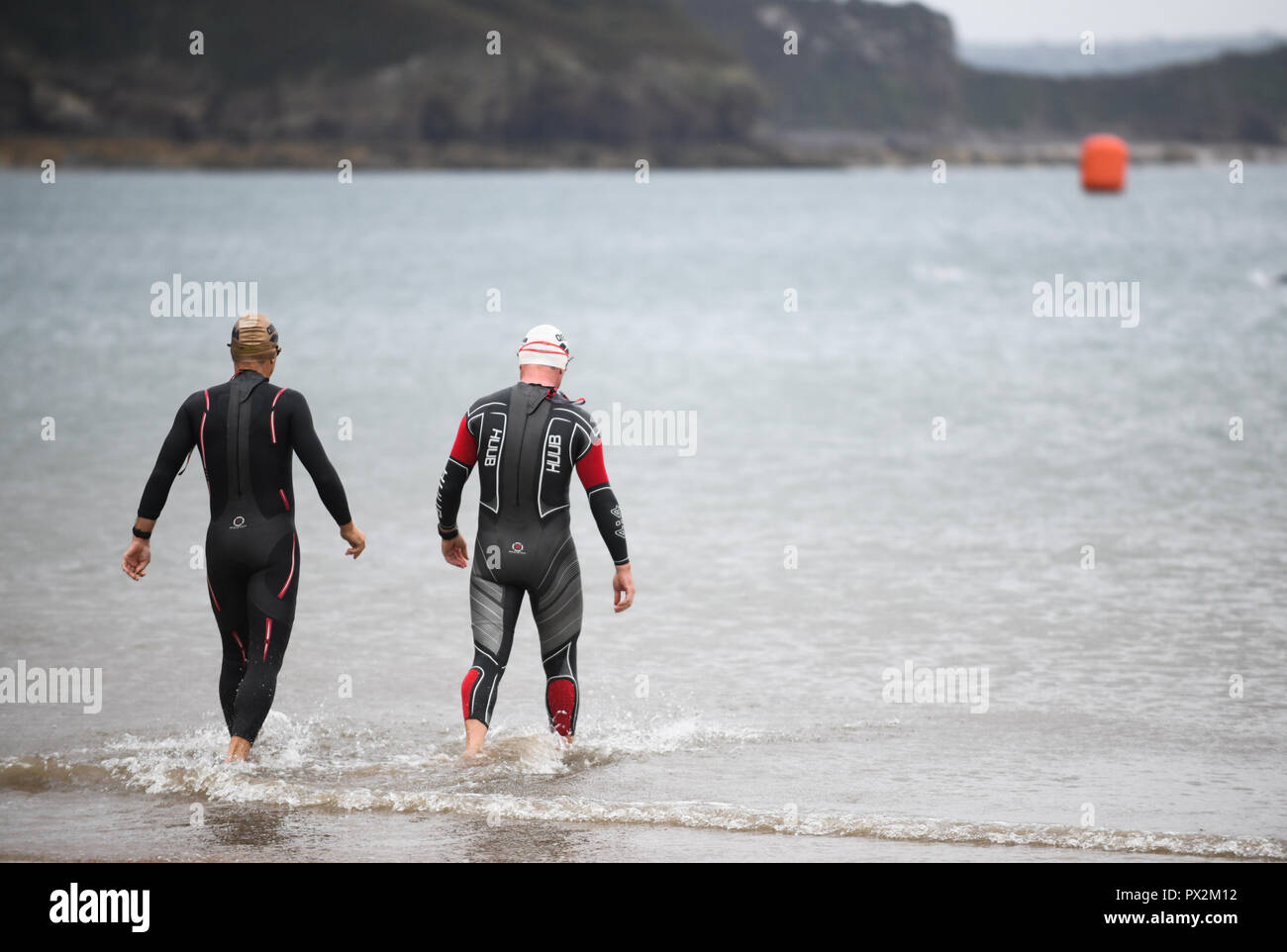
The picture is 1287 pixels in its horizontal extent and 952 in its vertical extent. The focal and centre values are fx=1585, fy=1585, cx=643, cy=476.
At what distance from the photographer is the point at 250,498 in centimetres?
684

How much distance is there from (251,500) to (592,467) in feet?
4.86

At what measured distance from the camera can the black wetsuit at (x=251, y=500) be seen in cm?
677

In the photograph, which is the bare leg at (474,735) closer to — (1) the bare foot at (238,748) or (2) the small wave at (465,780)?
(2) the small wave at (465,780)

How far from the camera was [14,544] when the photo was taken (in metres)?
12.2

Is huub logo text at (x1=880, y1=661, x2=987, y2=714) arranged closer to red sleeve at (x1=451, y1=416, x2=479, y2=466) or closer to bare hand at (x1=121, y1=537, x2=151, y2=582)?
red sleeve at (x1=451, y1=416, x2=479, y2=466)

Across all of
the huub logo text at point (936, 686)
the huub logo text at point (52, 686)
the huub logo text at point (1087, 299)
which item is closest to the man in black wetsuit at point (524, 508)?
the huub logo text at point (936, 686)

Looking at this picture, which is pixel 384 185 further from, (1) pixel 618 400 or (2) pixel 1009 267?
(1) pixel 618 400

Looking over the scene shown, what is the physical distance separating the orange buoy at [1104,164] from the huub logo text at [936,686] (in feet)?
369

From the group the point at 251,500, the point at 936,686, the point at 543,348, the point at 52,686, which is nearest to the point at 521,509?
the point at 543,348

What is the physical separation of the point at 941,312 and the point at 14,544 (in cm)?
3015
